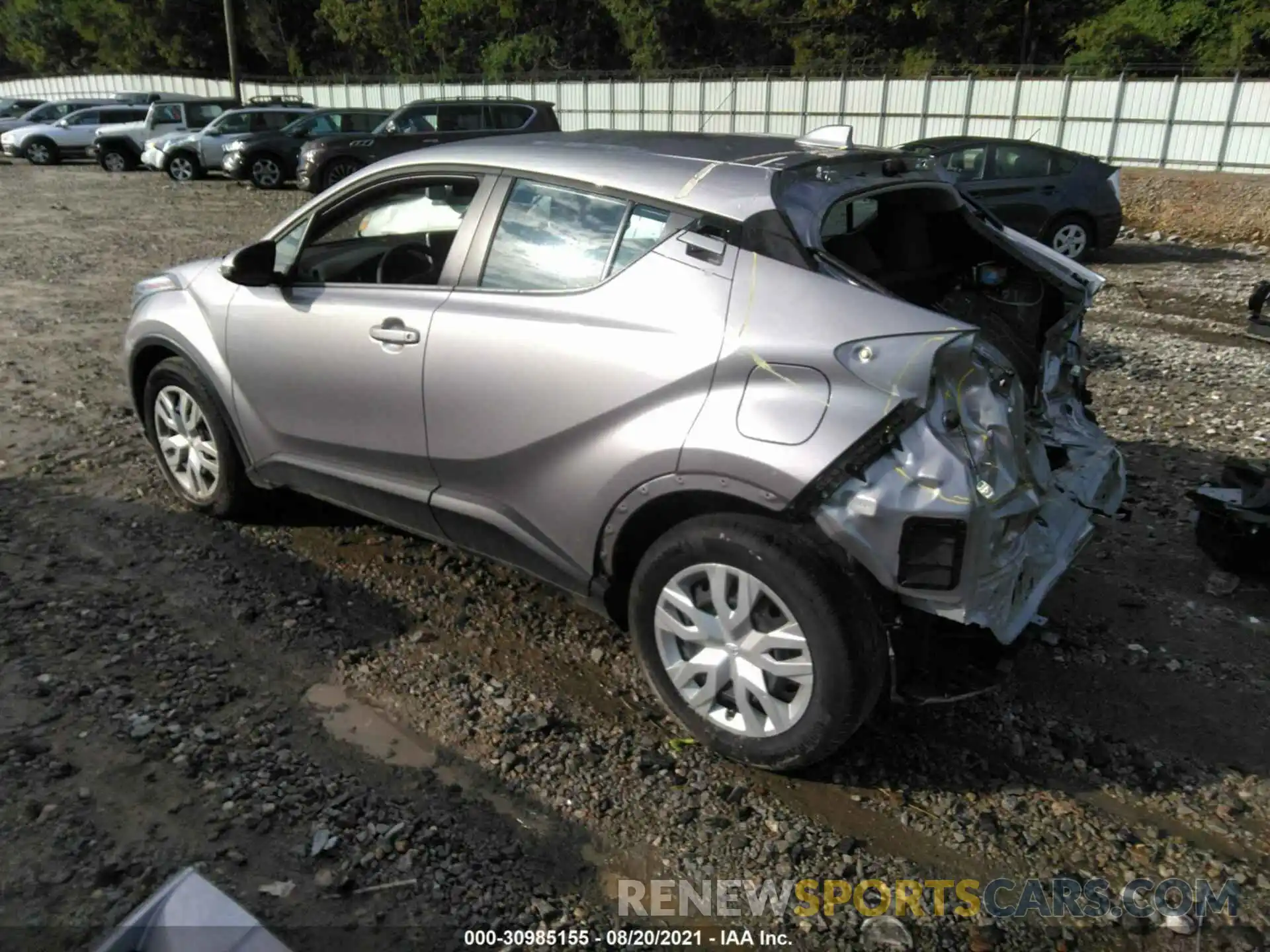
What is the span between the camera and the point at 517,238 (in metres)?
3.46

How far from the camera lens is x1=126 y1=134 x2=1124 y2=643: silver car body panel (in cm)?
270

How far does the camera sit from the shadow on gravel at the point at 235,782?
2.58 meters

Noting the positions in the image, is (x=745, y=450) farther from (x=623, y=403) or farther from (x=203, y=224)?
(x=203, y=224)

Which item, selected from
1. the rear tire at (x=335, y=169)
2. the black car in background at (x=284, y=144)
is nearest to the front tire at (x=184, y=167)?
the black car in background at (x=284, y=144)

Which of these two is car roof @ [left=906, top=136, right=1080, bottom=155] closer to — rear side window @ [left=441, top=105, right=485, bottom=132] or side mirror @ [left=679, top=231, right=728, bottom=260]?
rear side window @ [left=441, top=105, right=485, bottom=132]

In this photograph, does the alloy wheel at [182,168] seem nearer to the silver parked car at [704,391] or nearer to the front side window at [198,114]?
the front side window at [198,114]

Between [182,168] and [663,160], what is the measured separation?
921 inches

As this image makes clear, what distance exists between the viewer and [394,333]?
3619mm

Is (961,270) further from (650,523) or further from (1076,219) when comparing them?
(1076,219)

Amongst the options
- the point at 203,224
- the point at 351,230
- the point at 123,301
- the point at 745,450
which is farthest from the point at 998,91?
the point at 745,450

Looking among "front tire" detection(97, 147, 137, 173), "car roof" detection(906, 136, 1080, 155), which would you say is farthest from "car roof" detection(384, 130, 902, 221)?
"front tire" detection(97, 147, 137, 173)

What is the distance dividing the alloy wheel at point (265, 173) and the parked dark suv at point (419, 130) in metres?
3.20

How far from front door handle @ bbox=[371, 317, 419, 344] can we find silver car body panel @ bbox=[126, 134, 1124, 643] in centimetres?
3

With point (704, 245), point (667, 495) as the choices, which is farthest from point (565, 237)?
point (667, 495)
